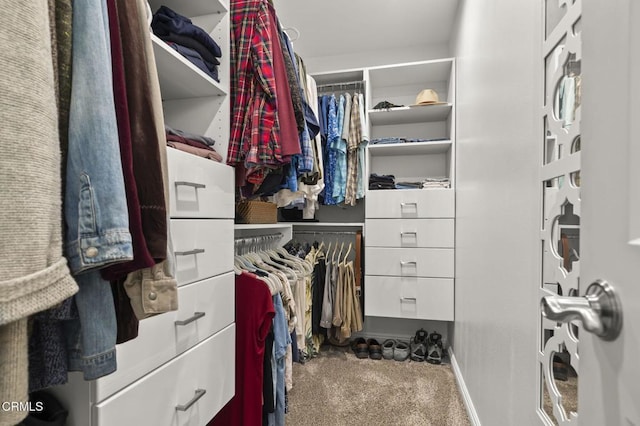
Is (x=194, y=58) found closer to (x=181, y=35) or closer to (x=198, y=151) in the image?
(x=181, y=35)

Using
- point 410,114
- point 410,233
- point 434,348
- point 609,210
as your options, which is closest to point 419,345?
point 434,348

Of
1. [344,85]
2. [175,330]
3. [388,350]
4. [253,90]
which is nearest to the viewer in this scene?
[175,330]

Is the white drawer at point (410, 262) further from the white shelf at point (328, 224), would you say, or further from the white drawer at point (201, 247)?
the white drawer at point (201, 247)

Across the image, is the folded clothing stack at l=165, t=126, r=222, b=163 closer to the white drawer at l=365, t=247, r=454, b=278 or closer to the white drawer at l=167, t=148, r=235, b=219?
the white drawer at l=167, t=148, r=235, b=219

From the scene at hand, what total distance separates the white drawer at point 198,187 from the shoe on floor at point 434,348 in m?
1.88

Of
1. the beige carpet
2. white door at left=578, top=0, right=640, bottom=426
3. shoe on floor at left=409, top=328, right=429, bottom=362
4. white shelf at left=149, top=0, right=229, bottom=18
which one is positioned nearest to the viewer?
white door at left=578, top=0, right=640, bottom=426

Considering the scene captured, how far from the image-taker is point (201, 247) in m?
0.98

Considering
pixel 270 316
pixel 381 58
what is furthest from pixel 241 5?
pixel 381 58

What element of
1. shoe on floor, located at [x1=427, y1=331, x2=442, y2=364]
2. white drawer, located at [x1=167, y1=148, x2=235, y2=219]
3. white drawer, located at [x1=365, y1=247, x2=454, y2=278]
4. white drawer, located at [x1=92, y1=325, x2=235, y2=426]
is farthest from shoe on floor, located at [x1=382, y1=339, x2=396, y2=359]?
white drawer, located at [x1=167, y1=148, x2=235, y2=219]

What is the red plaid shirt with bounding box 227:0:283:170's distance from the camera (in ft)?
3.79

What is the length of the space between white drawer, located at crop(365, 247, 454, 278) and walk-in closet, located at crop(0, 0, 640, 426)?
2 cm

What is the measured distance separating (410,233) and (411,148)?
678 millimetres

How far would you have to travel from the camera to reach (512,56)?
3.26 ft

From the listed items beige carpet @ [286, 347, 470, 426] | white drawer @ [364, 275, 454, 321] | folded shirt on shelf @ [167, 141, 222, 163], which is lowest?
beige carpet @ [286, 347, 470, 426]
